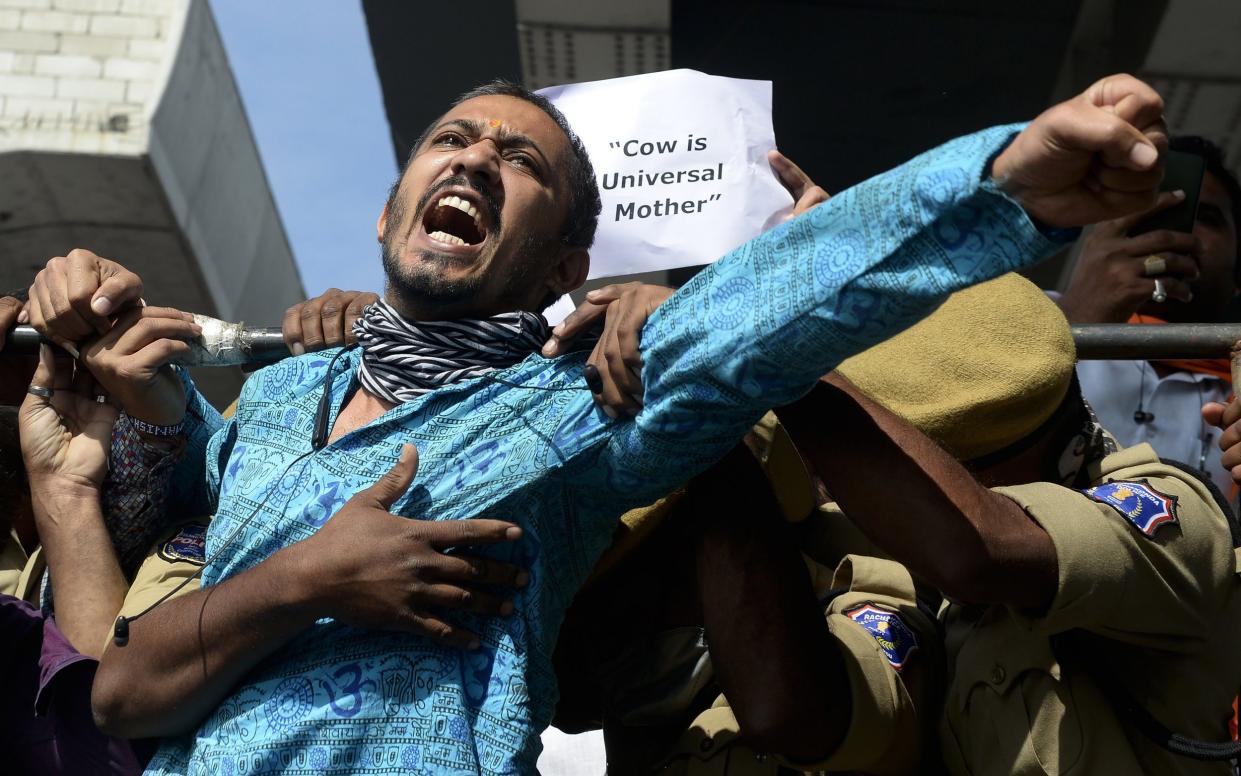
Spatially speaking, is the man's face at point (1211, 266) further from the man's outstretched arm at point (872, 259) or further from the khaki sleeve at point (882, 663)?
the man's outstretched arm at point (872, 259)

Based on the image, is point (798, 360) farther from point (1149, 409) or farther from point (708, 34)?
point (708, 34)

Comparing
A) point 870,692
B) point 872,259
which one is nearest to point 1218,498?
point 870,692

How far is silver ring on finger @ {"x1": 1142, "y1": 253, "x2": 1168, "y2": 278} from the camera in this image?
3320mm

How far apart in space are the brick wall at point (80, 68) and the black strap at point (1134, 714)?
4.60m

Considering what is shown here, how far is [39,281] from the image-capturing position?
2.81 m

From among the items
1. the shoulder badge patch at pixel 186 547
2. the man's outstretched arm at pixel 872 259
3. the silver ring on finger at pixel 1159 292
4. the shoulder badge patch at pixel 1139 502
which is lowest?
the silver ring on finger at pixel 1159 292

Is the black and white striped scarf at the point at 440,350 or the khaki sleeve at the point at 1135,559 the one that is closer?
the khaki sleeve at the point at 1135,559

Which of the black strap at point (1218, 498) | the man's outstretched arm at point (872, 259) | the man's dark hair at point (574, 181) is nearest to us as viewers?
the man's outstretched arm at point (872, 259)

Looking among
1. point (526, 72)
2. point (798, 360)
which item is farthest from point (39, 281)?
point (526, 72)

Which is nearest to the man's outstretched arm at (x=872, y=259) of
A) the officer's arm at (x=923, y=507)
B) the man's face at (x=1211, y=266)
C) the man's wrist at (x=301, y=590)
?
the officer's arm at (x=923, y=507)

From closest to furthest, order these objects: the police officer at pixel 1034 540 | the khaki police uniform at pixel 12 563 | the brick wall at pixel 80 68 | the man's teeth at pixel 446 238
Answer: the police officer at pixel 1034 540, the man's teeth at pixel 446 238, the khaki police uniform at pixel 12 563, the brick wall at pixel 80 68

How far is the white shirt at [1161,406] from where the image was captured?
3480mm

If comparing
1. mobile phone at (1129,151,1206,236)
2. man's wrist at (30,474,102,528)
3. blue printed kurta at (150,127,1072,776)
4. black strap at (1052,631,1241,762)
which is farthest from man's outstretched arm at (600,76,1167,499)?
mobile phone at (1129,151,1206,236)

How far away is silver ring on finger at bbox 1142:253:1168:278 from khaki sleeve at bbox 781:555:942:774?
3.22ft
